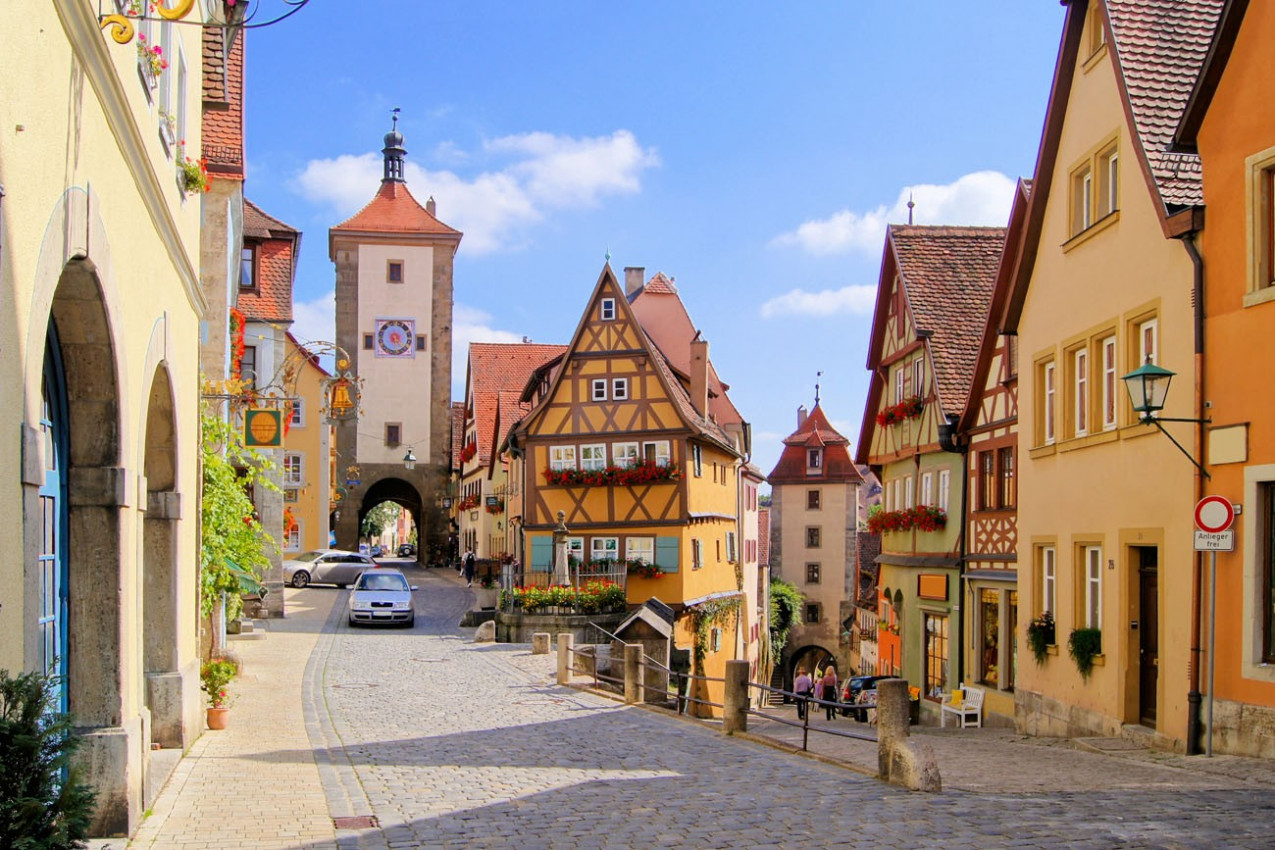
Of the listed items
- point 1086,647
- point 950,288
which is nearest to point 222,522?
point 1086,647

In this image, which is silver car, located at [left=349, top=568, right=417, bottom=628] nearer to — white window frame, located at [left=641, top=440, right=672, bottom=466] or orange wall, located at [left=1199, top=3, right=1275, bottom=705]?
white window frame, located at [left=641, top=440, right=672, bottom=466]

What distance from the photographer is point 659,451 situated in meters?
35.2

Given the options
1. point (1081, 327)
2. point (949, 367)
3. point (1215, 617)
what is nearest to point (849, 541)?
point (949, 367)

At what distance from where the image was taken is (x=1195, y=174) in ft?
46.3

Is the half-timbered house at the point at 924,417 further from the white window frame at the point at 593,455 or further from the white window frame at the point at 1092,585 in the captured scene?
the white window frame at the point at 593,455

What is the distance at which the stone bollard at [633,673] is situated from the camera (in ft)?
61.7

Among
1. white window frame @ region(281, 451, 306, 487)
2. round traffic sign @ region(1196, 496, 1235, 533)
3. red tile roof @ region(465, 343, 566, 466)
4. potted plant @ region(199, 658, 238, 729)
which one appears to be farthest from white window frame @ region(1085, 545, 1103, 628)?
red tile roof @ region(465, 343, 566, 466)

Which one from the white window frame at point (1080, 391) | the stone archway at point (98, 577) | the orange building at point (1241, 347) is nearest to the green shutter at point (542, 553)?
the white window frame at point (1080, 391)

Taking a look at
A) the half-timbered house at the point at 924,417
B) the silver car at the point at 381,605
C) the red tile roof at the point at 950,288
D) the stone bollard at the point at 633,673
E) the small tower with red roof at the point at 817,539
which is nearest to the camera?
the stone bollard at the point at 633,673

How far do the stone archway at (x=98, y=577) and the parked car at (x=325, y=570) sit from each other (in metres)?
38.3

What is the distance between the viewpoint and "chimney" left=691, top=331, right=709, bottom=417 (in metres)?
39.3

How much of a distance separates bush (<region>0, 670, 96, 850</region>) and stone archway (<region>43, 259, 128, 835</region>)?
2837 mm

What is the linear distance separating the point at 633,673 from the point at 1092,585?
648 centimetres

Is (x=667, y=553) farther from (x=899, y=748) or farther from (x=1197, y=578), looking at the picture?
(x=899, y=748)
